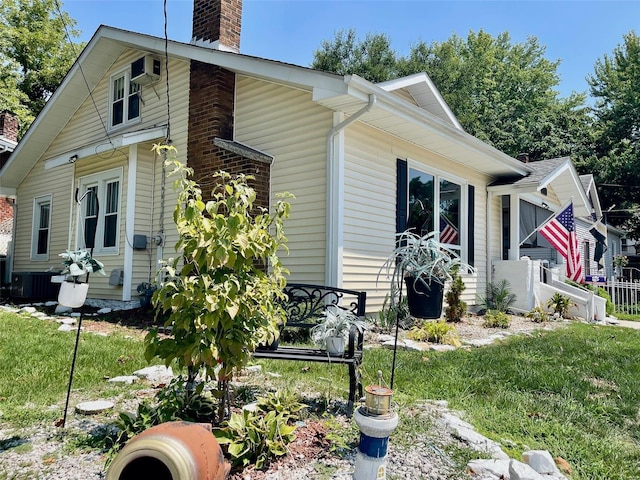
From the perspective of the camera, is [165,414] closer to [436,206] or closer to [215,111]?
[215,111]

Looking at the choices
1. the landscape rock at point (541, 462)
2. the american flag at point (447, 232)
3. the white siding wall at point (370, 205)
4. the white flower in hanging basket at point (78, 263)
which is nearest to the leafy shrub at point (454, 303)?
the american flag at point (447, 232)

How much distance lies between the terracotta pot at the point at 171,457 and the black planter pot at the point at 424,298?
1800mm

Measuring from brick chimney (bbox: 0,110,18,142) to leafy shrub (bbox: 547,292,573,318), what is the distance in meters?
16.1

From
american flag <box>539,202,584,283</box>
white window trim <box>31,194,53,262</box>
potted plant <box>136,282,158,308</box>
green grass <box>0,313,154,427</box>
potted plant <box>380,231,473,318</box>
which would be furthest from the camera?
white window trim <box>31,194,53,262</box>

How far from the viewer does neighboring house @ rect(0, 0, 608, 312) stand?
6.03m

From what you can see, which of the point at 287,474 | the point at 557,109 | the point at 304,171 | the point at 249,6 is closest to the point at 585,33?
the point at 557,109

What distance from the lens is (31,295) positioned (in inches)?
358

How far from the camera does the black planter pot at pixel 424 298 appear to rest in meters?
3.13

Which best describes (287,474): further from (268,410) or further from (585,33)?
(585,33)

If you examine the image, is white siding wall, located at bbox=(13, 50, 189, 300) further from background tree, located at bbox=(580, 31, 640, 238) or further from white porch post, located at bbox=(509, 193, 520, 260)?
background tree, located at bbox=(580, 31, 640, 238)

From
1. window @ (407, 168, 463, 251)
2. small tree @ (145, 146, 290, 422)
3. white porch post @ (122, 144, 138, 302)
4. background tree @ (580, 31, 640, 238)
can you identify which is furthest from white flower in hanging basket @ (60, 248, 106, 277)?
background tree @ (580, 31, 640, 238)

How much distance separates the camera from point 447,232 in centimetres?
841

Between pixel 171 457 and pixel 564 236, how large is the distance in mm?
9607

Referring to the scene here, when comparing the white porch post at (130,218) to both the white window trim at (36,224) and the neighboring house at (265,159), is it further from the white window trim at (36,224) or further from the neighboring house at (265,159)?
the white window trim at (36,224)
